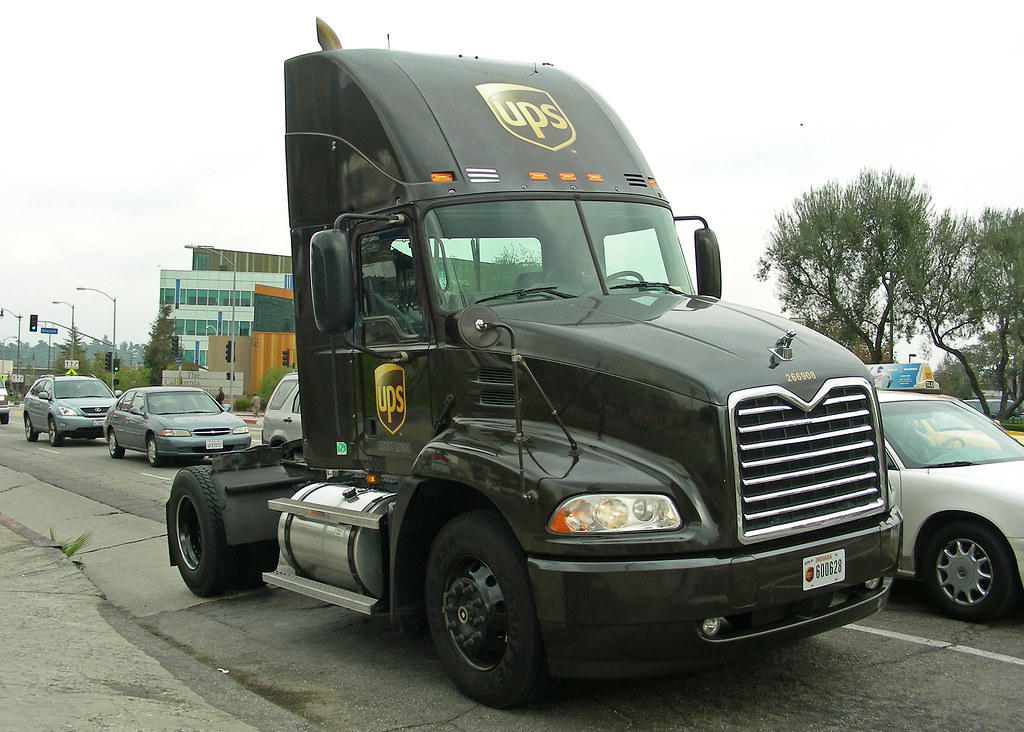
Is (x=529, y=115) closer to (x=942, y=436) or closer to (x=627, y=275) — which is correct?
(x=627, y=275)

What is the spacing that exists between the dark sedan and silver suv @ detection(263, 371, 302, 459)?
390cm

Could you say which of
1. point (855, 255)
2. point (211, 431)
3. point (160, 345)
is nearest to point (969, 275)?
point (855, 255)

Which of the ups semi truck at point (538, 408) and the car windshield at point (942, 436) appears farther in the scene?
the car windshield at point (942, 436)

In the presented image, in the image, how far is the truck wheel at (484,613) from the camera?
4.62 m

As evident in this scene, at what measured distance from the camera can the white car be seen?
6.41 metres

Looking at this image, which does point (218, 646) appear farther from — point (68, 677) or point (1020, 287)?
point (1020, 287)

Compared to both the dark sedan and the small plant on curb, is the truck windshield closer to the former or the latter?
the small plant on curb

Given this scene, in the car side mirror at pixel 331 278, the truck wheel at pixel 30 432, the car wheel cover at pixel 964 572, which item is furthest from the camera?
the truck wheel at pixel 30 432

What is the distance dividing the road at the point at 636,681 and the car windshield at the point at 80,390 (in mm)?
20435

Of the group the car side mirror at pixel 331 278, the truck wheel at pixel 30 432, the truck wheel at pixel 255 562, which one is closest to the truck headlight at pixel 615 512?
the car side mirror at pixel 331 278

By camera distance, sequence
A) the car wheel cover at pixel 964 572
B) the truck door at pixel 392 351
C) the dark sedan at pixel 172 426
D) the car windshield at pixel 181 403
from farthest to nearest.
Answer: the car windshield at pixel 181 403 → the dark sedan at pixel 172 426 → the car wheel cover at pixel 964 572 → the truck door at pixel 392 351

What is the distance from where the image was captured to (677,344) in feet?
15.7

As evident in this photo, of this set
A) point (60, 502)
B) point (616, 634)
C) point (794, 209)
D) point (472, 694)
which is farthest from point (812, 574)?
→ point (794, 209)

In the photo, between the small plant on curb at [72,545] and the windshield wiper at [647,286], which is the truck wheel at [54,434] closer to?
the small plant on curb at [72,545]
